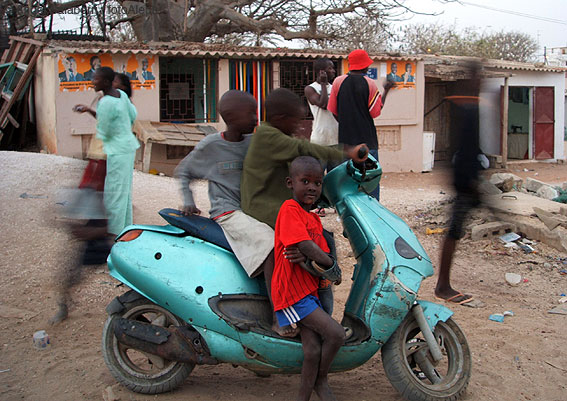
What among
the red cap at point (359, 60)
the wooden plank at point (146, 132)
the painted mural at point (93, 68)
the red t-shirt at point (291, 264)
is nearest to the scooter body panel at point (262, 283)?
the red t-shirt at point (291, 264)

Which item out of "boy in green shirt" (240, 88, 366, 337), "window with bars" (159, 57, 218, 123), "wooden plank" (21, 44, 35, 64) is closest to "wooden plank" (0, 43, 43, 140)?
"wooden plank" (21, 44, 35, 64)

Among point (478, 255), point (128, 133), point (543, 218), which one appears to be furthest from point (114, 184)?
point (543, 218)

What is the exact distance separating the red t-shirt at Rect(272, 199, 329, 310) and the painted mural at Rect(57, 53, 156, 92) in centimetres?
932

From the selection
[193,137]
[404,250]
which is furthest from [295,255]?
[193,137]

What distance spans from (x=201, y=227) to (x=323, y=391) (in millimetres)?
1029

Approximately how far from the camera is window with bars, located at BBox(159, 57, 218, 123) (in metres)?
12.9

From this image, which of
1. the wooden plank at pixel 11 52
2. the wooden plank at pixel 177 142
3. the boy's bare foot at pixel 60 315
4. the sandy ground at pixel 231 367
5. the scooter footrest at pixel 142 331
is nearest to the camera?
the scooter footrest at pixel 142 331

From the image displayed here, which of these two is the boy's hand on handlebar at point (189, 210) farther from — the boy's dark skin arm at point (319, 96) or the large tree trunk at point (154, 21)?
the large tree trunk at point (154, 21)

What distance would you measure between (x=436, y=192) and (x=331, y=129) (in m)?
5.10

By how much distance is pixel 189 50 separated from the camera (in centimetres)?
1181

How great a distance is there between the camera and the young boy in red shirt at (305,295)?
2.60 meters

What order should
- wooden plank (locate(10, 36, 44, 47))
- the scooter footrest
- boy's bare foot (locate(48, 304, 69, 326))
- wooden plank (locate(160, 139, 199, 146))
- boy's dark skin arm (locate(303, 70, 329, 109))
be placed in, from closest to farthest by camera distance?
the scooter footrest
boy's bare foot (locate(48, 304, 69, 326))
boy's dark skin arm (locate(303, 70, 329, 109))
wooden plank (locate(160, 139, 199, 146))
wooden plank (locate(10, 36, 44, 47))

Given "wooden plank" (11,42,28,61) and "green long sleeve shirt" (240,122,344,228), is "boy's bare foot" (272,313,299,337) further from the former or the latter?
"wooden plank" (11,42,28,61)

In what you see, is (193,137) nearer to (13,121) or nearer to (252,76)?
(252,76)
